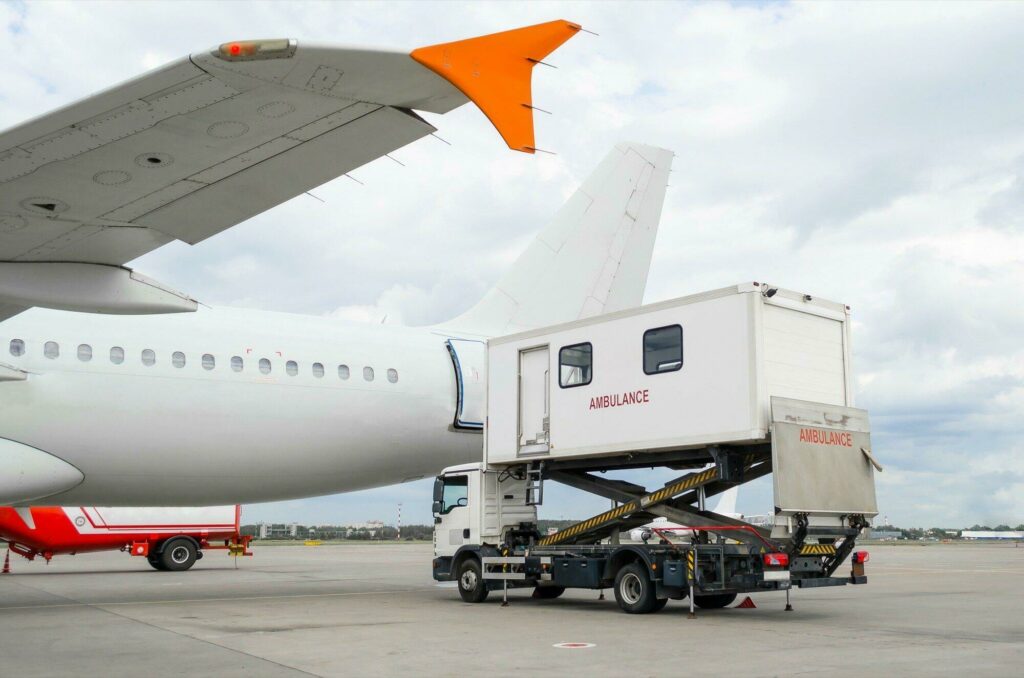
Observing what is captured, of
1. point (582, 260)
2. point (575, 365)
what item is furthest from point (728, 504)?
point (575, 365)

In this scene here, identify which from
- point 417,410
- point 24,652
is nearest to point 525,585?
point 417,410

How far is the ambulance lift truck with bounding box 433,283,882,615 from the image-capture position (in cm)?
1252

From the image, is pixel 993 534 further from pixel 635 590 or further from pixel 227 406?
pixel 227 406

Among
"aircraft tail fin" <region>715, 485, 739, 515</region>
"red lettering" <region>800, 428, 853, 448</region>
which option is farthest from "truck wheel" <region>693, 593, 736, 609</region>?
"aircraft tail fin" <region>715, 485, 739, 515</region>

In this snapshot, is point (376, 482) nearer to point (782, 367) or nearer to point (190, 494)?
point (190, 494)

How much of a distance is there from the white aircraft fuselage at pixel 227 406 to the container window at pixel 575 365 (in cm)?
333

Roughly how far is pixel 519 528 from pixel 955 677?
8.95 meters

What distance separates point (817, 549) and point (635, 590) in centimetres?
257

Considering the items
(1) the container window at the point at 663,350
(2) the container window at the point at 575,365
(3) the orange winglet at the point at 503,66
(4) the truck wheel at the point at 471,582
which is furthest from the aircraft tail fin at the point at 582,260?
(3) the orange winglet at the point at 503,66

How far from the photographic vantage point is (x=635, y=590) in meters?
13.5

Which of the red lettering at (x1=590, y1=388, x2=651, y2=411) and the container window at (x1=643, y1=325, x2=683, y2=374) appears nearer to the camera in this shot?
the container window at (x1=643, y1=325, x2=683, y2=374)

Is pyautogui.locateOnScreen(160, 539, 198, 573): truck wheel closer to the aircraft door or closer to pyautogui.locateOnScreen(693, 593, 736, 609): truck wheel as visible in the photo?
the aircraft door

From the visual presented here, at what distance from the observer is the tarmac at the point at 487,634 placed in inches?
339

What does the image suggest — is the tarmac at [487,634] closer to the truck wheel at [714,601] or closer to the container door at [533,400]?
the truck wheel at [714,601]
